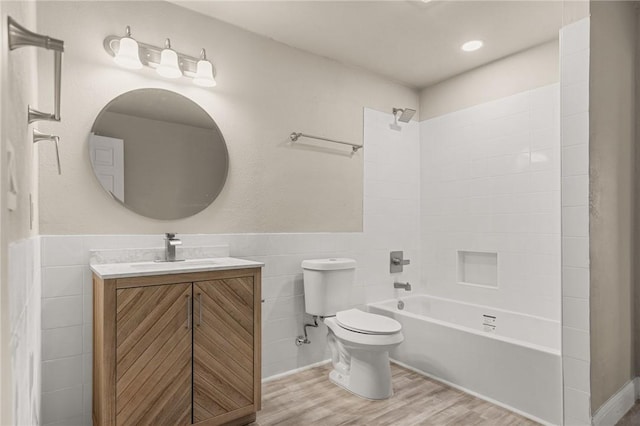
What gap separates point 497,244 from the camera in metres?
3.13

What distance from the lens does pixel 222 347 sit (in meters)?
2.02

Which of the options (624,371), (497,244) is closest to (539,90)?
(497,244)

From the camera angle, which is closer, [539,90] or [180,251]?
[180,251]

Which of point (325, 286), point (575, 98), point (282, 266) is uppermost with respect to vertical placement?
point (575, 98)

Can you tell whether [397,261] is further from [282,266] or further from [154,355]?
[154,355]

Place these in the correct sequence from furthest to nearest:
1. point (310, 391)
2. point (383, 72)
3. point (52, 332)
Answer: point (383, 72)
point (310, 391)
point (52, 332)

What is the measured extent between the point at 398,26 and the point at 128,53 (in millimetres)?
1787

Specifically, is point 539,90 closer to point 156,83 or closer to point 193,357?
point 156,83

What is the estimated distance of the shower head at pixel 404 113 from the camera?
11.4 ft


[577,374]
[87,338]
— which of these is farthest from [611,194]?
[87,338]

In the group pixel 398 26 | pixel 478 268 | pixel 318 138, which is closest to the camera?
pixel 398 26

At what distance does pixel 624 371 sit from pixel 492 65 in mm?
2484

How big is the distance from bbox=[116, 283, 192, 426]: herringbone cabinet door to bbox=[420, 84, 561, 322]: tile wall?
2.49 meters

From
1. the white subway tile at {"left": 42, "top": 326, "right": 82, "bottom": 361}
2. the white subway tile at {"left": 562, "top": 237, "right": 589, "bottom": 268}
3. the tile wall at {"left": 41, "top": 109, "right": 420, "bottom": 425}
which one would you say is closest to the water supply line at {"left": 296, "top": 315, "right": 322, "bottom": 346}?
the tile wall at {"left": 41, "top": 109, "right": 420, "bottom": 425}
